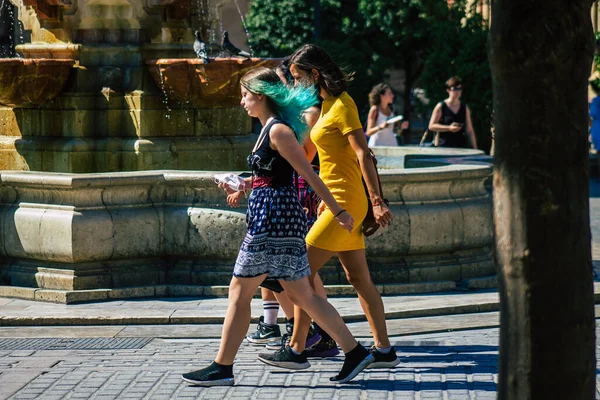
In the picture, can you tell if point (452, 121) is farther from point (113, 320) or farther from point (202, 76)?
point (113, 320)

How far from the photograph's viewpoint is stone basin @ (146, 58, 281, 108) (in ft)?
39.1

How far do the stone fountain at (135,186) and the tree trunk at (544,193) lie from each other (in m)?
5.44

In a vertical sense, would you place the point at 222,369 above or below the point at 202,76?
below

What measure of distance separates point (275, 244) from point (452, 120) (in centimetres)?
776

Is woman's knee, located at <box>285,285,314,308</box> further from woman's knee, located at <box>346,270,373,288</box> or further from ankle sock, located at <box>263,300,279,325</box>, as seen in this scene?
ankle sock, located at <box>263,300,279,325</box>

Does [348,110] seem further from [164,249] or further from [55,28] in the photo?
[55,28]

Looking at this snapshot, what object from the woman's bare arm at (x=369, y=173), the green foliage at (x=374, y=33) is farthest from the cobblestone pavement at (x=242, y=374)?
the green foliage at (x=374, y=33)

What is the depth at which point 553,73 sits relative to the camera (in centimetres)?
434

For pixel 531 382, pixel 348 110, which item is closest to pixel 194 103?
pixel 348 110

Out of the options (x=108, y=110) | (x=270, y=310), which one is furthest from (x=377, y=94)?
(x=270, y=310)

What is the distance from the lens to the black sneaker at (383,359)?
754 cm

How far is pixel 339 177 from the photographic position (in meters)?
7.37

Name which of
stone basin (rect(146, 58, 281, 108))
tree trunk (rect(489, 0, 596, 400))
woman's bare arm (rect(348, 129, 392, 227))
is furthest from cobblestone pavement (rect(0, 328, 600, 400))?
stone basin (rect(146, 58, 281, 108))

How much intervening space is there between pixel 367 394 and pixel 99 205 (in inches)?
141
